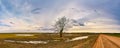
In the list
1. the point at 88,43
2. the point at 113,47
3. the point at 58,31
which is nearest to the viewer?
the point at 113,47

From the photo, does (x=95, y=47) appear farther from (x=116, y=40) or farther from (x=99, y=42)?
(x=116, y=40)

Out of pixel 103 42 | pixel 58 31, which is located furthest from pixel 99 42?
pixel 58 31

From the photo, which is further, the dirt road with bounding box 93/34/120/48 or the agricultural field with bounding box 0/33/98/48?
the agricultural field with bounding box 0/33/98/48

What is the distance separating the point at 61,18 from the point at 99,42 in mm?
116247

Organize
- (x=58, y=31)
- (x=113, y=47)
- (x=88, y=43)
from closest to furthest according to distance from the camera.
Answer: (x=113, y=47) < (x=88, y=43) < (x=58, y=31)

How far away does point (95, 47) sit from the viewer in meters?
3.72

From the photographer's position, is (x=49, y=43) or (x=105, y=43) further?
(x=49, y=43)

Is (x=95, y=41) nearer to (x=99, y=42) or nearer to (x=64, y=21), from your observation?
(x=99, y=42)

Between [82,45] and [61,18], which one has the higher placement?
[61,18]

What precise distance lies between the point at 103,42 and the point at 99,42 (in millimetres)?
54

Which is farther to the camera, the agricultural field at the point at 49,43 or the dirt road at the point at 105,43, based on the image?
the agricultural field at the point at 49,43

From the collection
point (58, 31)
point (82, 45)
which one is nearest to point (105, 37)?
point (82, 45)

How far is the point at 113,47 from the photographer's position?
146 inches

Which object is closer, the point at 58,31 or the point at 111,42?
the point at 111,42
